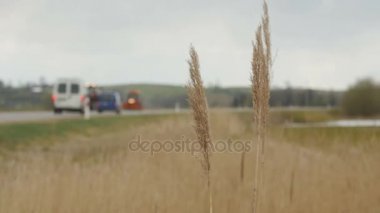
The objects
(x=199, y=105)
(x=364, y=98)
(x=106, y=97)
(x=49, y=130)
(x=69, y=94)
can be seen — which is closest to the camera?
(x=199, y=105)

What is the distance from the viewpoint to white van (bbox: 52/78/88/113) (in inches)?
1296

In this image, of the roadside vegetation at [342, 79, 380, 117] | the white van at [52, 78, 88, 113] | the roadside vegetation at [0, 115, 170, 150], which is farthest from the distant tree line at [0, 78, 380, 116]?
the roadside vegetation at [0, 115, 170, 150]

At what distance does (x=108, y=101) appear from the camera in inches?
1619

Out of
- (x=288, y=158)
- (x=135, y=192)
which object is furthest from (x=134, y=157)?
(x=135, y=192)

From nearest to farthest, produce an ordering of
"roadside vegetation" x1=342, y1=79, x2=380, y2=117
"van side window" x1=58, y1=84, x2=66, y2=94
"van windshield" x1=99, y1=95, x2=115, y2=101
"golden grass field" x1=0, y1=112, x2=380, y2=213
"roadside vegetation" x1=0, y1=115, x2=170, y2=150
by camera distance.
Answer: "golden grass field" x1=0, y1=112, x2=380, y2=213
"roadside vegetation" x1=0, y1=115, x2=170, y2=150
"van side window" x1=58, y1=84, x2=66, y2=94
"van windshield" x1=99, y1=95, x2=115, y2=101
"roadside vegetation" x1=342, y1=79, x2=380, y2=117

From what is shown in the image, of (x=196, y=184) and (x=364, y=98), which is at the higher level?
(x=364, y=98)

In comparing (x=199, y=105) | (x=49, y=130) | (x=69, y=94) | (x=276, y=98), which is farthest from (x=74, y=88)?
(x=199, y=105)

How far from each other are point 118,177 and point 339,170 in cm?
294

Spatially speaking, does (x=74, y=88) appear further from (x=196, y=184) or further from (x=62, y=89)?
(x=196, y=184)

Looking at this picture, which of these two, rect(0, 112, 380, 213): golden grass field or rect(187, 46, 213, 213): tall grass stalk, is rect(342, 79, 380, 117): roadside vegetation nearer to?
rect(0, 112, 380, 213): golden grass field

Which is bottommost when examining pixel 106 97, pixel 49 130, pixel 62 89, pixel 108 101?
pixel 49 130

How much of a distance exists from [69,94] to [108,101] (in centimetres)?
801

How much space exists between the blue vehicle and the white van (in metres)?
7.12

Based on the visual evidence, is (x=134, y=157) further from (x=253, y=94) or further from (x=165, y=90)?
(x=165, y=90)
